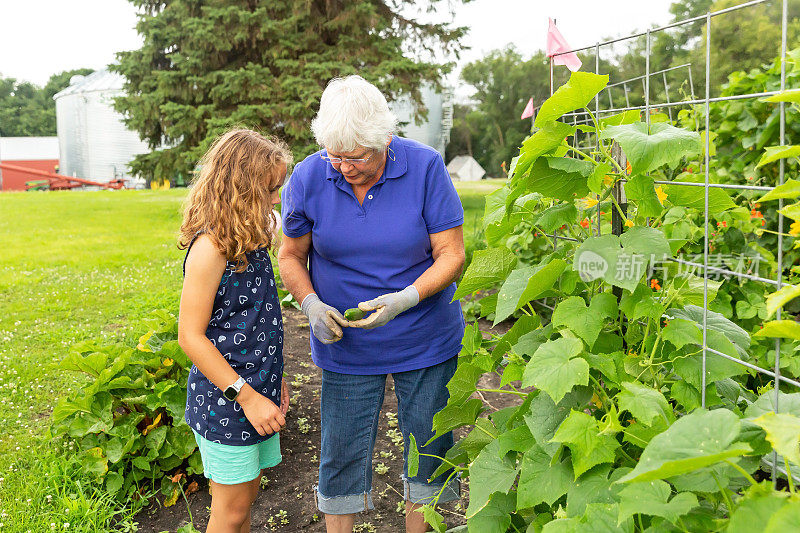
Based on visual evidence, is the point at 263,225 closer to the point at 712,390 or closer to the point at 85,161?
the point at 712,390

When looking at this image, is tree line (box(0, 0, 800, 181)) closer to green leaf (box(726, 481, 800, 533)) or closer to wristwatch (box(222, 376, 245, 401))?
wristwatch (box(222, 376, 245, 401))

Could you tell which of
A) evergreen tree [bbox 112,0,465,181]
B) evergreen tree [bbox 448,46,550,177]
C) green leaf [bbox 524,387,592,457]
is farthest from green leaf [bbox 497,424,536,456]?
evergreen tree [bbox 448,46,550,177]

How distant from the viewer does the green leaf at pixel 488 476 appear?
1247 mm

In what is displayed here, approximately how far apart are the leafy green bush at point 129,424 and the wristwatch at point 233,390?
33.7 inches

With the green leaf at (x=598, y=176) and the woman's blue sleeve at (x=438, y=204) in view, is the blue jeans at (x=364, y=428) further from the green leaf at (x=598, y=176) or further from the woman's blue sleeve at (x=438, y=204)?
the green leaf at (x=598, y=176)

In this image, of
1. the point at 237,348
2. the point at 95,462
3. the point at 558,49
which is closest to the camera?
the point at 558,49

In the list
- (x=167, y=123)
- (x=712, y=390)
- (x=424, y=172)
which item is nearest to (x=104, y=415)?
(x=424, y=172)

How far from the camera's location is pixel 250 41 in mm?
11273

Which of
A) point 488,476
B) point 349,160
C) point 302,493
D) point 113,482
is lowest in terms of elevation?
point 302,493

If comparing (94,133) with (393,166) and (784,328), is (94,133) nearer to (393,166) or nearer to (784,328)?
(393,166)

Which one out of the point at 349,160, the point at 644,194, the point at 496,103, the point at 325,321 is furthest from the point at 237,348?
the point at 496,103

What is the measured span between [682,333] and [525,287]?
27cm

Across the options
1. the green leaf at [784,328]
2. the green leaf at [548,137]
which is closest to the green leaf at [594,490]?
the green leaf at [784,328]

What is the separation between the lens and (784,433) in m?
0.73
